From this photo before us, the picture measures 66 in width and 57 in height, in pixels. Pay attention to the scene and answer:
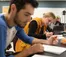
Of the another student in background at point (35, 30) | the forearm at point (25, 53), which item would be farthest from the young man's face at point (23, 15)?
the another student in background at point (35, 30)

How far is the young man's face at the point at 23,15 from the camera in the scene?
47.9 inches

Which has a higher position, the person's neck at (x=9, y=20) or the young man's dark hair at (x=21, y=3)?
the young man's dark hair at (x=21, y=3)

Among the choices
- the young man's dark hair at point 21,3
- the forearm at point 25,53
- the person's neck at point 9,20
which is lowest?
the forearm at point 25,53

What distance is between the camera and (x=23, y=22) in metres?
1.24

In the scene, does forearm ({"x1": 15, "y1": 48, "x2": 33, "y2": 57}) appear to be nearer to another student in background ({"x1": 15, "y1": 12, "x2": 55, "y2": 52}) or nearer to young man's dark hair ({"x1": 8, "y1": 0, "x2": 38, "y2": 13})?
young man's dark hair ({"x1": 8, "y1": 0, "x2": 38, "y2": 13})

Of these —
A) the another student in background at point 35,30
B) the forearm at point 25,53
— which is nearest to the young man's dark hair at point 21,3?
the forearm at point 25,53

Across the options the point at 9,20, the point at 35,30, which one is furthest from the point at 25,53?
the point at 35,30

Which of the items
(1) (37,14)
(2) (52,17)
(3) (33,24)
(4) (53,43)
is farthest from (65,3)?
(4) (53,43)

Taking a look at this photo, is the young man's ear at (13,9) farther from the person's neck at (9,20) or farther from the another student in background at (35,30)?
the another student in background at (35,30)

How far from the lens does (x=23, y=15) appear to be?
1217 millimetres

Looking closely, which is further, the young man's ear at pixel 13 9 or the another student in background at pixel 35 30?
the another student in background at pixel 35 30

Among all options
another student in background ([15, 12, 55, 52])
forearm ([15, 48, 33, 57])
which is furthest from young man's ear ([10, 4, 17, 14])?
→ another student in background ([15, 12, 55, 52])

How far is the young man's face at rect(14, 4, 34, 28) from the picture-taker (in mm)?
1217

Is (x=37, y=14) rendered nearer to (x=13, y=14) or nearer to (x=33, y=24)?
(x=33, y=24)
